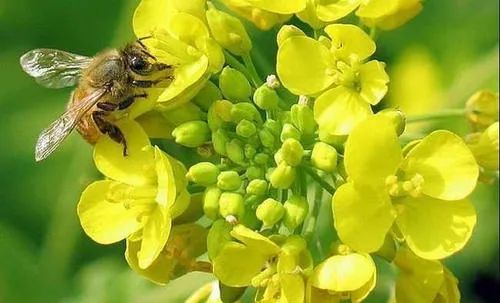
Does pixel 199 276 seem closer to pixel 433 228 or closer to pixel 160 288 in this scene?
pixel 160 288

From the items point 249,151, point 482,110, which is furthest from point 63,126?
point 482,110

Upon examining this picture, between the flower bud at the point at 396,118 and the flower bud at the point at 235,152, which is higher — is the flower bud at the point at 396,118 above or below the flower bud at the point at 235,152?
above

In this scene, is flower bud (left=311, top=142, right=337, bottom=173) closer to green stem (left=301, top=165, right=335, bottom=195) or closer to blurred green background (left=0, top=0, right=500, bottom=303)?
green stem (left=301, top=165, right=335, bottom=195)

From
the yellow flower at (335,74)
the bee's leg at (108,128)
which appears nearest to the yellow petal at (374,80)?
the yellow flower at (335,74)

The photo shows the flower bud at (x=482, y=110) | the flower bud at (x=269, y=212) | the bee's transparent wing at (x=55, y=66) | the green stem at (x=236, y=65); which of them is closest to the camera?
the flower bud at (x=269, y=212)

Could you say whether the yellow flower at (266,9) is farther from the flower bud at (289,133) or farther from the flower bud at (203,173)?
the flower bud at (203,173)

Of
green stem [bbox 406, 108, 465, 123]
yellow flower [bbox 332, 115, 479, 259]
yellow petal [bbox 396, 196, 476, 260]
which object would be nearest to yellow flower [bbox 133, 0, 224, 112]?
yellow flower [bbox 332, 115, 479, 259]
